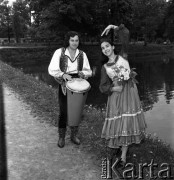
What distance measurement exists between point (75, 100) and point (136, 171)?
1.65 m

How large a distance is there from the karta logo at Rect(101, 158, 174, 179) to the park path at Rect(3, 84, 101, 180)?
16cm

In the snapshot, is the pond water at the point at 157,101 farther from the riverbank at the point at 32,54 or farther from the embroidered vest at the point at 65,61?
the riverbank at the point at 32,54

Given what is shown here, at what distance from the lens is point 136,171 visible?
4.54 metres

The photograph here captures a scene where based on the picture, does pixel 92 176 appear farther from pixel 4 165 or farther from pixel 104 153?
pixel 4 165

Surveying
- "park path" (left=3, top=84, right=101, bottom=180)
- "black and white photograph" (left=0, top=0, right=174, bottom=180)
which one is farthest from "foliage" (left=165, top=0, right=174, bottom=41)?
"park path" (left=3, top=84, right=101, bottom=180)

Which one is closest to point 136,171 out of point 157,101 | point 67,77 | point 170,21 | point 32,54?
point 67,77

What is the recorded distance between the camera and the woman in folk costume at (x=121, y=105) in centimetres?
450

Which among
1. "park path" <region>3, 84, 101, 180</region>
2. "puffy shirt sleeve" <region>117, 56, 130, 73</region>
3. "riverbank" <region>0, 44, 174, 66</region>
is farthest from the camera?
"riverbank" <region>0, 44, 174, 66</region>

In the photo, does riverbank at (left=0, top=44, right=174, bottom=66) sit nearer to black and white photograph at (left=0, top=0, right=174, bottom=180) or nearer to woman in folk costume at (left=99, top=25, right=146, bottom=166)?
black and white photograph at (left=0, top=0, right=174, bottom=180)

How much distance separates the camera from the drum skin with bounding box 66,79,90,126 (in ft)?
17.3

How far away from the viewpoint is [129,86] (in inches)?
181

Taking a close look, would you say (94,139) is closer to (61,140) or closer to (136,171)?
(61,140)

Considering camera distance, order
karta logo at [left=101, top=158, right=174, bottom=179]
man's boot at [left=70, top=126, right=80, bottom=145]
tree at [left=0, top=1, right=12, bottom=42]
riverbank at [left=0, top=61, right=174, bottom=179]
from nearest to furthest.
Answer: karta logo at [left=101, top=158, right=174, bottom=179] < riverbank at [left=0, top=61, right=174, bottom=179] < man's boot at [left=70, top=126, right=80, bottom=145] < tree at [left=0, top=1, right=12, bottom=42]

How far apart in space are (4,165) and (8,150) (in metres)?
0.66
